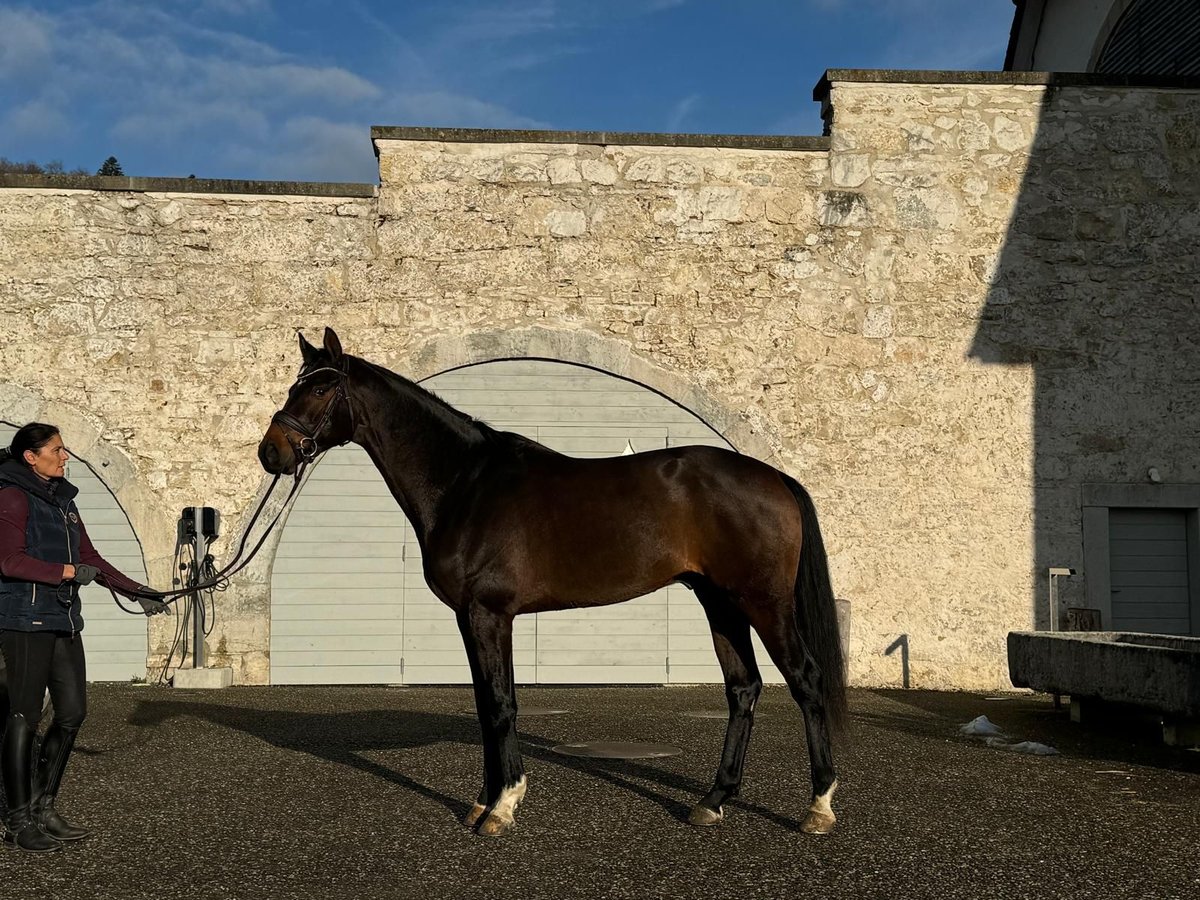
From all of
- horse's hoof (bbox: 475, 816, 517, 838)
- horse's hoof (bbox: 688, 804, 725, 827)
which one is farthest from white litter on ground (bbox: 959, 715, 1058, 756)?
horse's hoof (bbox: 475, 816, 517, 838)

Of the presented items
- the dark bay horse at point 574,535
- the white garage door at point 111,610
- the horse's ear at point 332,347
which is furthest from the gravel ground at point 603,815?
the white garage door at point 111,610

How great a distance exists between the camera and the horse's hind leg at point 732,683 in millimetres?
5918

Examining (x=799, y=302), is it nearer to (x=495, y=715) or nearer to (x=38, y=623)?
(x=495, y=715)

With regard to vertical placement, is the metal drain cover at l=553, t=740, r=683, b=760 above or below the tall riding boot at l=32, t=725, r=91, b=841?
below

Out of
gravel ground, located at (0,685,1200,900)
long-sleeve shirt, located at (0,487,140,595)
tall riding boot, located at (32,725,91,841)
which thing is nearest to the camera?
gravel ground, located at (0,685,1200,900)

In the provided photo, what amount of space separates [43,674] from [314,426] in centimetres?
165

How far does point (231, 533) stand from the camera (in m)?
12.2

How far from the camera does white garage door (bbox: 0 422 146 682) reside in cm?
1216

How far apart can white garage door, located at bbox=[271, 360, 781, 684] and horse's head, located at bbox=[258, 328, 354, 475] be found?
6.04 metres

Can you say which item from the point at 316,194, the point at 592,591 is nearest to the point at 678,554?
the point at 592,591

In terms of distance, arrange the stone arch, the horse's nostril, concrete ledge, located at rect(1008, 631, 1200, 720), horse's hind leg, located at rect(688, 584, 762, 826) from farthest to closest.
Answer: the stone arch → concrete ledge, located at rect(1008, 631, 1200, 720) → the horse's nostril → horse's hind leg, located at rect(688, 584, 762, 826)

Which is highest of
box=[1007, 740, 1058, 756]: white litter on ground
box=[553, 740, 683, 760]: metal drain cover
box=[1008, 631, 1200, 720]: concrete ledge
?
box=[1008, 631, 1200, 720]: concrete ledge

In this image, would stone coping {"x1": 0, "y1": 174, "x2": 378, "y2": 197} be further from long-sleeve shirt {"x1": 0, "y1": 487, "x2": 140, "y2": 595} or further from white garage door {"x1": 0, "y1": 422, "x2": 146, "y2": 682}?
long-sleeve shirt {"x1": 0, "y1": 487, "x2": 140, "y2": 595}

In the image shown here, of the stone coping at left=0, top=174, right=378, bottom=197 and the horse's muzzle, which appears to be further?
the stone coping at left=0, top=174, right=378, bottom=197
